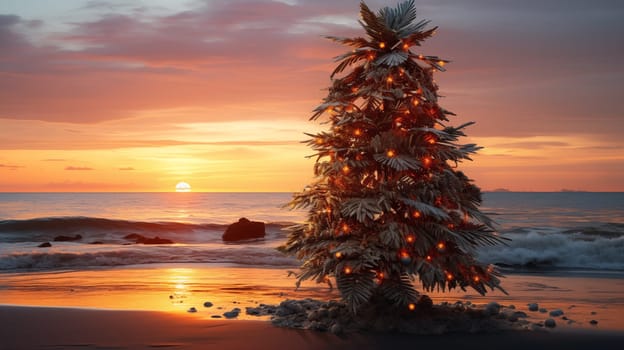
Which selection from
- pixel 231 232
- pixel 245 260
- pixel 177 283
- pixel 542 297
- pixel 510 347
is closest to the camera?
pixel 510 347

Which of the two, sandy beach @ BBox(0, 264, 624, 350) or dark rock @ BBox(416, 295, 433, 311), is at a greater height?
dark rock @ BBox(416, 295, 433, 311)

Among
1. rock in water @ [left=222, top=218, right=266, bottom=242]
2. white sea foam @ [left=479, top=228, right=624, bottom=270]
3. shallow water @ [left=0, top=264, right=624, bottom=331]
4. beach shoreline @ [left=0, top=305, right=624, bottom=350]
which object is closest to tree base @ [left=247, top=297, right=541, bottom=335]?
beach shoreline @ [left=0, top=305, right=624, bottom=350]

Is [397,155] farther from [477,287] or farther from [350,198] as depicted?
[477,287]

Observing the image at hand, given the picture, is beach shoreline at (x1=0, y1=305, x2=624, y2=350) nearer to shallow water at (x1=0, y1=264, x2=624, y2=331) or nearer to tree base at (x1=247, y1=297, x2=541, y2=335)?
tree base at (x1=247, y1=297, x2=541, y2=335)

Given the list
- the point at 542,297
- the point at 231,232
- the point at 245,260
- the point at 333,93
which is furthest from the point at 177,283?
the point at 231,232

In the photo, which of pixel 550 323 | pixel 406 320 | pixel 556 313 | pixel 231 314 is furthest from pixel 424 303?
pixel 231 314

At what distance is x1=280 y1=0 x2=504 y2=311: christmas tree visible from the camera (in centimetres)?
911

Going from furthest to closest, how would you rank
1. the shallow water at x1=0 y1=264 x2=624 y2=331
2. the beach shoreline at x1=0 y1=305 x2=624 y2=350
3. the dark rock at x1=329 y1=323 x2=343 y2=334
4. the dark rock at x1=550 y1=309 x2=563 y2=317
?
the shallow water at x1=0 y1=264 x2=624 y2=331 < the dark rock at x1=550 y1=309 x2=563 y2=317 < the dark rock at x1=329 y1=323 x2=343 y2=334 < the beach shoreline at x1=0 y1=305 x2=624 y2=350

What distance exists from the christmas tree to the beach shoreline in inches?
27.6

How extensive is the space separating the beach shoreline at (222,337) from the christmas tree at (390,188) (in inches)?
27.6

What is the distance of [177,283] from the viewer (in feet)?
50.9

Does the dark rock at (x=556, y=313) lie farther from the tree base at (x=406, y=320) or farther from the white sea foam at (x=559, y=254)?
the white sea foam at (x=559, y=254)

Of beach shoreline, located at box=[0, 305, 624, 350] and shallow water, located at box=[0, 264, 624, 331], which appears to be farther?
shallow water, located at box=[0, 264, 624, 331]

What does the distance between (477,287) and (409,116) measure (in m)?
2.93
